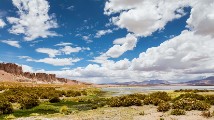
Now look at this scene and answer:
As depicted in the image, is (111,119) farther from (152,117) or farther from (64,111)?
(64,111)

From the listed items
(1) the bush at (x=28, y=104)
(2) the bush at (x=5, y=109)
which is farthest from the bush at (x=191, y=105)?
(1) the bush at (x=28, y=104)

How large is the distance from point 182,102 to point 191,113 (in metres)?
3.21

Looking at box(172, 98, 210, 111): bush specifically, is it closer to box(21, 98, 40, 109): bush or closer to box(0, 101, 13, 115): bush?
box(0, 101, 13, 115): bush

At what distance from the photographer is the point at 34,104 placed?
116 feet

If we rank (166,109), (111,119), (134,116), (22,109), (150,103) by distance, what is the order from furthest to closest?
(150,103) < (22,109) < (166,109) < (134,116) < (111,119)

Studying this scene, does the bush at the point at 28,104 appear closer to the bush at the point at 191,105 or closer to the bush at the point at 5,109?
the bush at the point at 5,109

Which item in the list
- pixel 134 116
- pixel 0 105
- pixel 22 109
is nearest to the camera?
pixel 134 116

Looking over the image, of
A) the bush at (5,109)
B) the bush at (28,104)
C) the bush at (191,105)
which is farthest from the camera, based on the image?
the bush at (28,104)

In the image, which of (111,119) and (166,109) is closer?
(111,119)

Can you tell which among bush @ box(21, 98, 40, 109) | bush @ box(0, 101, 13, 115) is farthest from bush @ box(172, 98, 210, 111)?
bush @ box(21, 98, 40, 109)

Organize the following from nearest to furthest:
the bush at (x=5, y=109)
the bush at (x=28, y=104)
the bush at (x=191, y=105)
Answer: the bush at (x=191, y=105) → the bush at (x=5, y=109) → the bush at (x=28, y=104)

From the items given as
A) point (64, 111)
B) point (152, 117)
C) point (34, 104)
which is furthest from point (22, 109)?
point (152, 117)

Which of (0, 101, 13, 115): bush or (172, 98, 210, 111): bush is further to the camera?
(0, 101, 13, 115): bush

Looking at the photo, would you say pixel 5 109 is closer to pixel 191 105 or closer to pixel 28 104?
pixel 28 104
